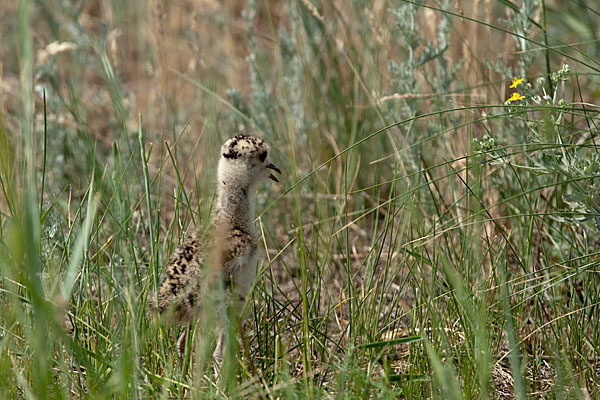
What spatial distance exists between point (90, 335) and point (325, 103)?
105 inches

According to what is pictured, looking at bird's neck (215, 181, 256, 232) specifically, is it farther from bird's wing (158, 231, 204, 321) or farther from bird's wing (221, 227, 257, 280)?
bird's wing (158, 231, 204, 321)

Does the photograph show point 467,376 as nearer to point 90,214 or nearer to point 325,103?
point 90,214

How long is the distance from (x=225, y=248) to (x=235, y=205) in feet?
0.95

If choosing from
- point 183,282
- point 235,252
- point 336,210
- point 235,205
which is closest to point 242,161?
point 235,205

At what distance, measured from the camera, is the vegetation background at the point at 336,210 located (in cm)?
268

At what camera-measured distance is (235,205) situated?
3.24 m

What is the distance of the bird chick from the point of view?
114 inches

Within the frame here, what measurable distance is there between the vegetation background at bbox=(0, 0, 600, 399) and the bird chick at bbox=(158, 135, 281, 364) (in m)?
0.10

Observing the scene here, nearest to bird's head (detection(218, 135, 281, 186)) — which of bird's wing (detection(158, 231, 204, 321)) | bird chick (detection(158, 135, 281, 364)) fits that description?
bird chick (detection(158, 135, 281, 364))

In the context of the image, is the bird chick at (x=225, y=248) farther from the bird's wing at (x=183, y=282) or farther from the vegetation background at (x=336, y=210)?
the vegetation background at (x=336, y=210)


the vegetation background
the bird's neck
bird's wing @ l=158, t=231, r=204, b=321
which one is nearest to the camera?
the vegetation background

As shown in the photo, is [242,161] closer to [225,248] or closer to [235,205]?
[235,205]

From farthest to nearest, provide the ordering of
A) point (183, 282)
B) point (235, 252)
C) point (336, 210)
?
point (336, 210) → point (235, 252) → point (183, 282)

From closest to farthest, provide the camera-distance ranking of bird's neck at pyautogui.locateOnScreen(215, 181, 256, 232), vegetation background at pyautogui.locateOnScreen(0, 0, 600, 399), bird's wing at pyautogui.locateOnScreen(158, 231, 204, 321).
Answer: vegetation background at pyautogui.locateOnScreen(0, 0, 600, 399)
bird's wing at pyautogui.locateOnScreen(158, 231, 204, 321)
bird's neck at pyautogui.locateOnScreen(215, 181, 256, 232)
